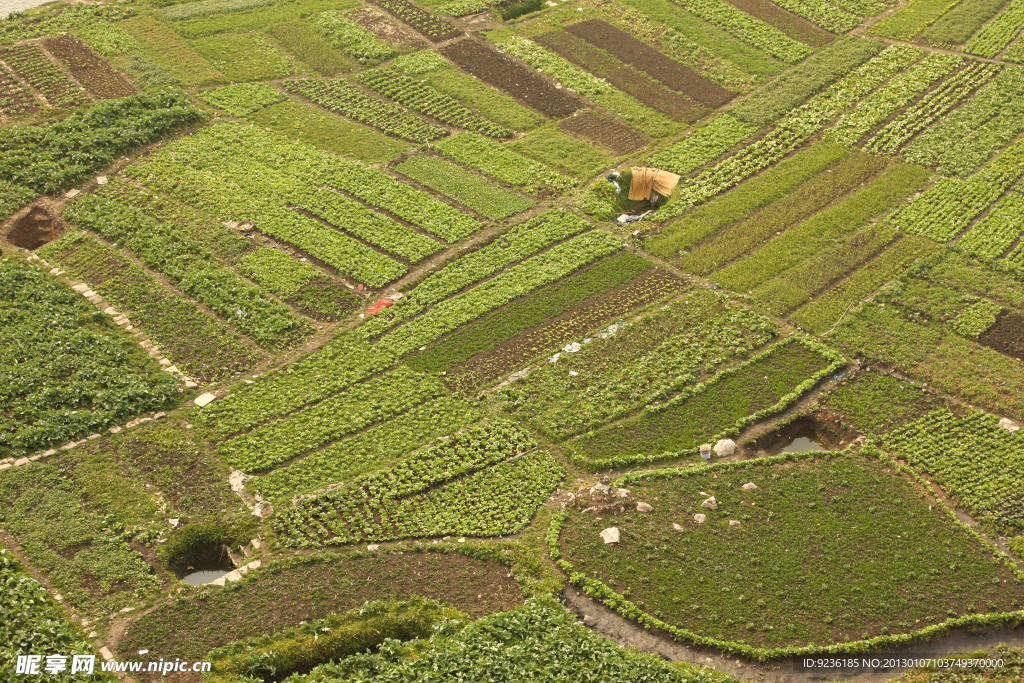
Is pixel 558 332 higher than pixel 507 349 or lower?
higher

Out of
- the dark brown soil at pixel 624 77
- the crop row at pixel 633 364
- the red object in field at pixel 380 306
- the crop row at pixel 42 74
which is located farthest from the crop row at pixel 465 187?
the crop row at pixel 42 74

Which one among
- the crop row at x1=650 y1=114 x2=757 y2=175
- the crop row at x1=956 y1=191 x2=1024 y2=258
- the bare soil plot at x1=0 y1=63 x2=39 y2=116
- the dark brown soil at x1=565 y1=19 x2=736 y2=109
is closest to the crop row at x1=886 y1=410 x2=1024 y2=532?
the crop row at x1=956 y1=191 x2=1024 y2=258

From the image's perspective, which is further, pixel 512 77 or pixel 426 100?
pixel 512 77

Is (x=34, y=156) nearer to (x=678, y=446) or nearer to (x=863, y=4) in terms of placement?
(x=678, y=446)

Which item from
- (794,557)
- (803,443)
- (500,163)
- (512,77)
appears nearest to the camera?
(794,557)

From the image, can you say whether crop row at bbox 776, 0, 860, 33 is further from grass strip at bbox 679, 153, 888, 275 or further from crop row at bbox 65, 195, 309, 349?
crop row at bbox 65, 195, 309, 349

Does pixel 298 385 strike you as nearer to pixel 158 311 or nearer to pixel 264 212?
pixel 158 311

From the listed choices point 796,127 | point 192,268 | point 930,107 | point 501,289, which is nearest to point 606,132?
point 796,127

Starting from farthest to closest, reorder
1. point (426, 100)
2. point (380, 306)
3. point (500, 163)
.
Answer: point (426, 100)
point (500, 163)
point (380, 306)
